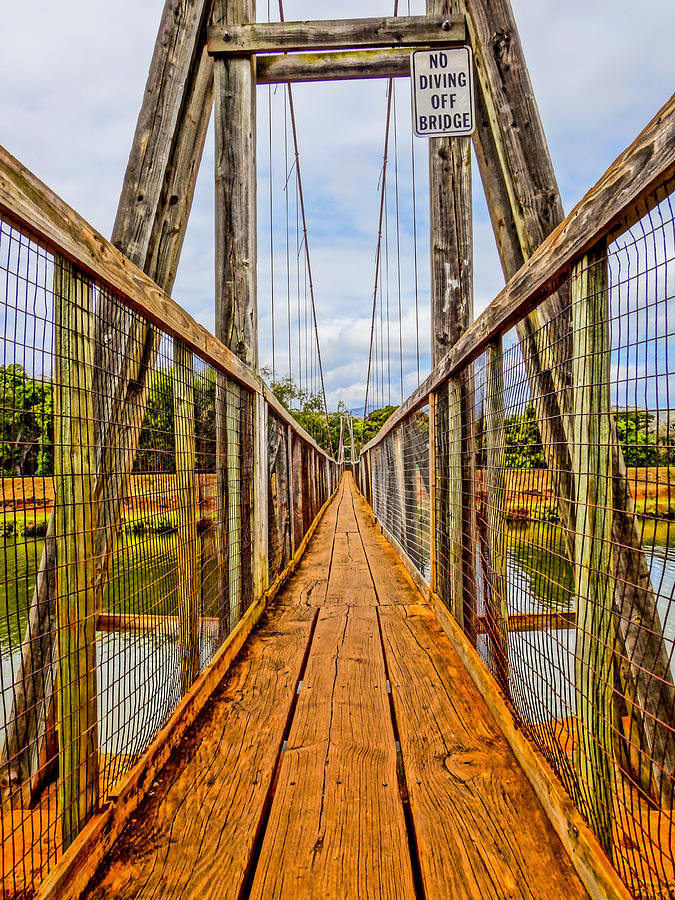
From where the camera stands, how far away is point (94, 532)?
2.69ft

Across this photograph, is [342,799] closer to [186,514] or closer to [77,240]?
[186,514]

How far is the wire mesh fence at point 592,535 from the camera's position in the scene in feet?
2.12

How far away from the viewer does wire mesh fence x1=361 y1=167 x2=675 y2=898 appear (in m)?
0.65

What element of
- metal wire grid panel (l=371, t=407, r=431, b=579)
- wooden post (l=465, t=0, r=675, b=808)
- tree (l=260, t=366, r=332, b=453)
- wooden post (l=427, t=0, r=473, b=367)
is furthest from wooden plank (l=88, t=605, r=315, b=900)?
tree (l=260, t=366, r=332, b=453)

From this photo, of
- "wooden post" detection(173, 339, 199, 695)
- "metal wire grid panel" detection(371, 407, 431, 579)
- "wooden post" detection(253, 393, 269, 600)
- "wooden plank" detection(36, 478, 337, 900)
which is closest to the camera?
"wooden plank" detection(36, 478, 337, 900)

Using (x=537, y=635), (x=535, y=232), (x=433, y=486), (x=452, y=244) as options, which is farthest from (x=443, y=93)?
(x=537, y=635)

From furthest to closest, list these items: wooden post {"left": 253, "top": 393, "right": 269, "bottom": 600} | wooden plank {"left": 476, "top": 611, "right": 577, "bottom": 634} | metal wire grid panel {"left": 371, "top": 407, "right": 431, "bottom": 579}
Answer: metal wire grid panel {"left": 371, "top": 407, "right": 431, "bottom": 579}
wooden post {"left": 253, "top": 393, "right": 269, "bottom": 600}
wooden plank {"left": 476, "top": 611, "right": 577, "bottom": 634}

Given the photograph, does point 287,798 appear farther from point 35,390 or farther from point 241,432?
A: point 241,432

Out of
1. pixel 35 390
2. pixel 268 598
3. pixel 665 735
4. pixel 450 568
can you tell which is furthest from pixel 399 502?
pixel 35 390

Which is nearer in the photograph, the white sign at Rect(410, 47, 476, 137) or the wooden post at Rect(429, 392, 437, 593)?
the white sign at Rect(410, 47, 476, 137)

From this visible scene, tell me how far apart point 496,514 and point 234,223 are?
1621mm

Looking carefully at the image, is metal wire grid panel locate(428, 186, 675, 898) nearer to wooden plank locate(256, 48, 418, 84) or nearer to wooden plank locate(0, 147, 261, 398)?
wooden plank locate(0, 147, 261, 398)

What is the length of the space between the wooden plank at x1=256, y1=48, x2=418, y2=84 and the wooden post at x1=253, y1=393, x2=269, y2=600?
1472 mm

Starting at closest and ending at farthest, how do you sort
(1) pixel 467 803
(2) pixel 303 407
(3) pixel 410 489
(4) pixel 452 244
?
1. (1) pixel 467 803
2. (4) pixel 452 244
3. (3) pixel 410 489
4. (2) pixel 303 407
